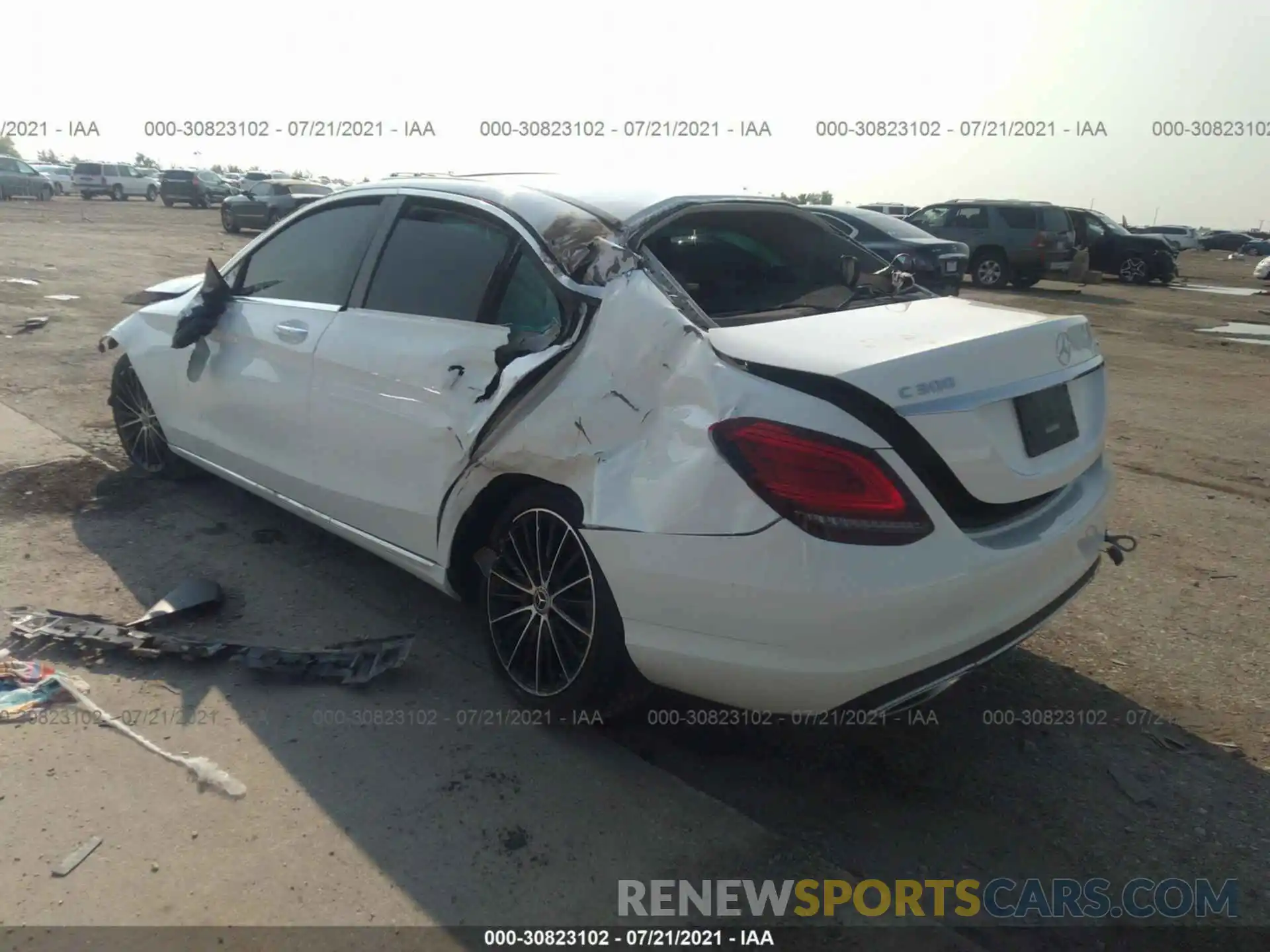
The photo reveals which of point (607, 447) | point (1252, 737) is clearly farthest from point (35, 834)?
point (1252, 737)

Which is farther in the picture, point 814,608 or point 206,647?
point 206,647

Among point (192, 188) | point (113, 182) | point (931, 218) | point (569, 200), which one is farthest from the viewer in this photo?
point (113, 182)

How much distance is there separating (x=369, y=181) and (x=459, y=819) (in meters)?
2.71

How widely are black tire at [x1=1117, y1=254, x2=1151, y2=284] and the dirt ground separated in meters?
20.3

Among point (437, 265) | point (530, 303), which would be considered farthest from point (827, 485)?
point (437, 265)

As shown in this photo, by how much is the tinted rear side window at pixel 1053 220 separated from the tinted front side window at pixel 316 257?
1745 centimetres

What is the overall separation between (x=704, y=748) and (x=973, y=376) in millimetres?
1427

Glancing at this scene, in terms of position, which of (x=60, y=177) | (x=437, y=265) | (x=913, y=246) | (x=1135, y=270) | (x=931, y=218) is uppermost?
(x=437, y=265)

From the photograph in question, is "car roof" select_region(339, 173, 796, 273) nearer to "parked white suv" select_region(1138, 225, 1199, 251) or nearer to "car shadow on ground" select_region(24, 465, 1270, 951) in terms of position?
"car shadow on ground" select_region(24, 465, 1270, 951)

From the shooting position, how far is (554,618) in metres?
3.02

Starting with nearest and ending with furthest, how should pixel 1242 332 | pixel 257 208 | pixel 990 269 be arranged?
pixel 1242 332 < pixel 990 269 < pixel 257 208

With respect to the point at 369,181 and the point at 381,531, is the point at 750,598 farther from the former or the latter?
the point at 369,181

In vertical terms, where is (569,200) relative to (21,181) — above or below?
above

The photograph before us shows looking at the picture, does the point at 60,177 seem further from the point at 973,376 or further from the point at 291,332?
the point at 973,376
